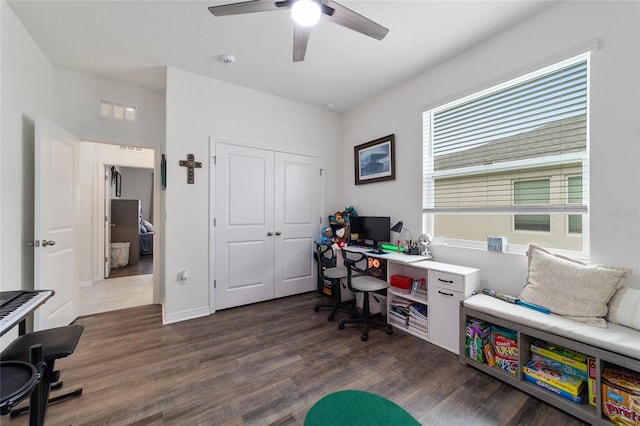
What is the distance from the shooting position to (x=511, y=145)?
7.52ft

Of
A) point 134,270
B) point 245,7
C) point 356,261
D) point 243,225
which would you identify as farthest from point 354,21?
point 134,270

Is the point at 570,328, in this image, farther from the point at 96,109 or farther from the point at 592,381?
the point at 96,109

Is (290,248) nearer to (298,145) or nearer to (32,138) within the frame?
(298,145)

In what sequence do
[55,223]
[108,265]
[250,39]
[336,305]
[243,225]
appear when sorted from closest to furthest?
[250,39], [55,223], [336,305], [243,225], [108,265]

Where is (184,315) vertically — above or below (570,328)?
below

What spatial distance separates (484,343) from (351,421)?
146cm

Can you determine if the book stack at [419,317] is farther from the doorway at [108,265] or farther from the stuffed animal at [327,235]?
the doorway at [108,265]

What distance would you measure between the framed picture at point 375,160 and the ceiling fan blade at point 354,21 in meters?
1.64

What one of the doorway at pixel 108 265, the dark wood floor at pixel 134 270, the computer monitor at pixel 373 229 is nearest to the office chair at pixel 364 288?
the computer monitor at pixel 373 229

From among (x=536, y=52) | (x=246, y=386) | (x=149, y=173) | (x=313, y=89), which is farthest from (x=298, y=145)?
(x=149, y=173)

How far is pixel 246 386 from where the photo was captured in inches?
70.5

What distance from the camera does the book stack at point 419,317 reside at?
8.13 ft

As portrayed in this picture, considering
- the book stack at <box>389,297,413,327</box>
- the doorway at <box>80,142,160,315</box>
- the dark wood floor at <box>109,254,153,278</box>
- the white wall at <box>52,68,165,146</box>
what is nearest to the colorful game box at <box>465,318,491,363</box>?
the book stack at <box>389,297,413,327</box>

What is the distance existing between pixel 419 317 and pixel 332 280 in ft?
3.99
